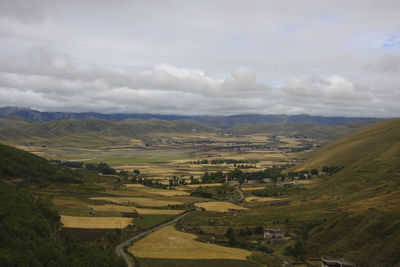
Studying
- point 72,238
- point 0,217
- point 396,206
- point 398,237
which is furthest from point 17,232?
point 396,206

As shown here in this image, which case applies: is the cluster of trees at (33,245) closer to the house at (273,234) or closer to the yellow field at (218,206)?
the house at (273,234)

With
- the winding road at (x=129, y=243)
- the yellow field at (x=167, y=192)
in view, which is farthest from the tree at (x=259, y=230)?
the yellow field at (x=167, y=192)

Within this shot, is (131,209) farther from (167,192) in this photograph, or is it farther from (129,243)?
(167,192)

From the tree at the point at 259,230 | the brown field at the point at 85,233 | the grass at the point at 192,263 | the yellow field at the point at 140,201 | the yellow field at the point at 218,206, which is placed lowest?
the yellow field at the point at 218,206

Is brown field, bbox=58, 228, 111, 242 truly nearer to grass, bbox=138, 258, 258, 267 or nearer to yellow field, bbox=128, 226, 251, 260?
yellow field, bbox=128, 226, 251, 260

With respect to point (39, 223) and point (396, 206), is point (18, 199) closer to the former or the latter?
point (39, 223)

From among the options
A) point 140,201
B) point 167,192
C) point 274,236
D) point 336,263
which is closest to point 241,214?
point 274,236
